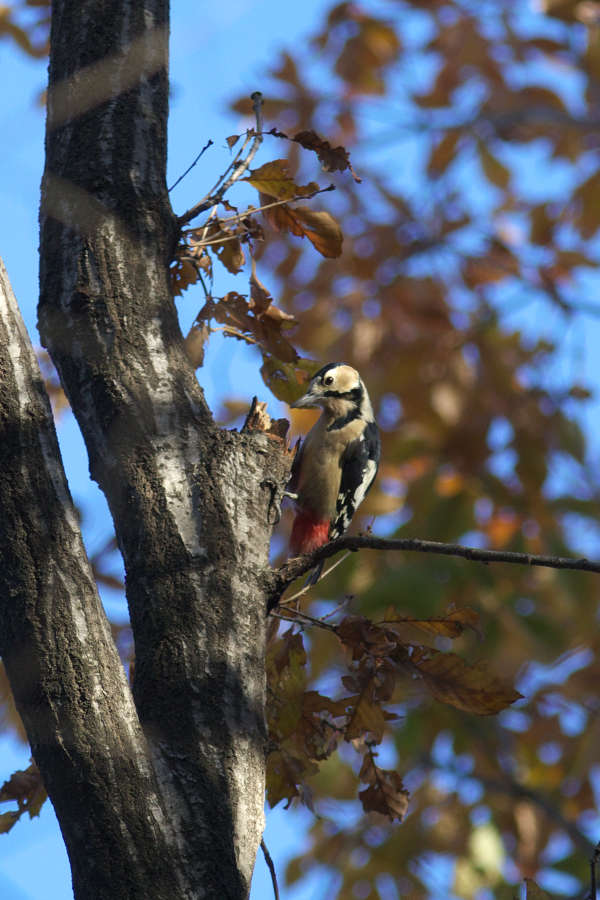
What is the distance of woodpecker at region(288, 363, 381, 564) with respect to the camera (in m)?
4.34

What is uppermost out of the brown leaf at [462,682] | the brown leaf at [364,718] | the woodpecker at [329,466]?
the woodpecker at [329,466]

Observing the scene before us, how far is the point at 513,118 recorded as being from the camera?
6.62m

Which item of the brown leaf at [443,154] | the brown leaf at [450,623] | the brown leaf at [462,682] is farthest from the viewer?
the brown leaf at [443,154]

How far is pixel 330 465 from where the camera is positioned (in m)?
4.36

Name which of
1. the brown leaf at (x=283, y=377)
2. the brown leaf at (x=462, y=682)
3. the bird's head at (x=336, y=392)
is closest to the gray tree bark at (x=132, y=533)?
the brown leaf at (x=462, y=682)

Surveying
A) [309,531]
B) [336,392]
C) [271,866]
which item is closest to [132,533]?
[271,866]

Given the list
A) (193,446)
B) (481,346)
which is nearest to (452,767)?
(481,346)

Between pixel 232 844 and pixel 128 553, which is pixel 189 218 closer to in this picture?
pixel 128 553

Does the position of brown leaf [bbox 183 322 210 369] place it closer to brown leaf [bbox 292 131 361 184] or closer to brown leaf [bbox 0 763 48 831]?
brown leaf [bbox 292 131 361 184]

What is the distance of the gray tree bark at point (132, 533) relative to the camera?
64.5 inches

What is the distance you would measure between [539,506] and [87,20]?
4.35 meters

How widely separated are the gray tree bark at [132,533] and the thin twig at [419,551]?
0.08m

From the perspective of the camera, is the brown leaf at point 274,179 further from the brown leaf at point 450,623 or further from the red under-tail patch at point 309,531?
the red under-tail patch at point 309,531

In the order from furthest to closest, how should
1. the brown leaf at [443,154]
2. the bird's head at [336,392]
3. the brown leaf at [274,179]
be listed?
the brown leaf at [443,154] → the bird's head at [336,392] → the brown leaf at [274,179]
